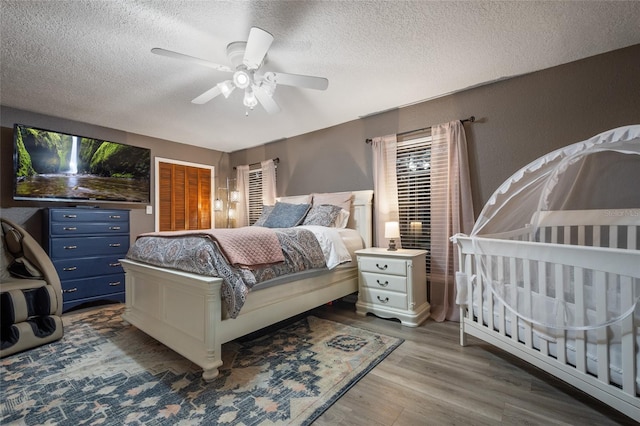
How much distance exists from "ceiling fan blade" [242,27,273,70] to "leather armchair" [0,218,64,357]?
2.68 metres

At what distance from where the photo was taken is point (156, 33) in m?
2.01

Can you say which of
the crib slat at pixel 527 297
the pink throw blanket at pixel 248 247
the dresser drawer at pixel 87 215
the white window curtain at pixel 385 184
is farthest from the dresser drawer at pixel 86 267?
the crib slat at pixel 527 297

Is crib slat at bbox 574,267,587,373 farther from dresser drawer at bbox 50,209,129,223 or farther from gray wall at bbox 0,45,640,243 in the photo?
dresser drawer at bbox 50,209,129,223

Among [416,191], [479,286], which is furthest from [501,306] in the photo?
[416,191]

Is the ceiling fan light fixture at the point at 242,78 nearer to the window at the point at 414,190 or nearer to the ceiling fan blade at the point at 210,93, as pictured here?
the ceiling fan blade at the point at 210,93

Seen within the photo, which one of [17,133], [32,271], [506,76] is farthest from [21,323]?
[506,76]

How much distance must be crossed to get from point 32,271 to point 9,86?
185 centimetres

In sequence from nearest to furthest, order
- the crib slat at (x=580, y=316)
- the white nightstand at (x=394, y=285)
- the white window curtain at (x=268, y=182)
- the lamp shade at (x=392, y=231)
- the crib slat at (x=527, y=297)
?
the crib slat at (x=580, y=316) → the crib slat at (x=527, y=297) → the white nightstand at (x=394, y=285) → the lamp shade at (x=392, y=231) → the white window curtain at (x=268, y=182)

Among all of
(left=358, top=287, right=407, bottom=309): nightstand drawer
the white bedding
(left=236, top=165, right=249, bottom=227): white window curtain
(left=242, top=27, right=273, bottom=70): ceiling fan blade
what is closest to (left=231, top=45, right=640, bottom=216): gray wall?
the white bedding

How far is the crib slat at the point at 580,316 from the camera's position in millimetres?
1473

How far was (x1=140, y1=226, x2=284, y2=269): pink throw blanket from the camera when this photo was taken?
6.59 feet

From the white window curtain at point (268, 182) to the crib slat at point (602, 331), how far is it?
3.99 m

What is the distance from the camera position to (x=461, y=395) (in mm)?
1673

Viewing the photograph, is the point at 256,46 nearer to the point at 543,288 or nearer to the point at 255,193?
the point at 543,288
